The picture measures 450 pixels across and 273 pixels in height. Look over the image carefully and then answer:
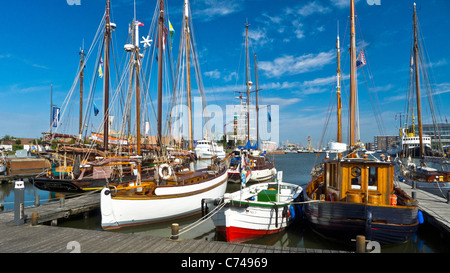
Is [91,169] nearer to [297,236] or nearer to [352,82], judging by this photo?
[297,236]

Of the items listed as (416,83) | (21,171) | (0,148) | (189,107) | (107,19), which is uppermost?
(107,19)

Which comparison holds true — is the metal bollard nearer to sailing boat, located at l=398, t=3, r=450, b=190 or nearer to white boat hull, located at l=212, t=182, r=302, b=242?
white boat hull, located at l=212, t=182, r=302, b=242

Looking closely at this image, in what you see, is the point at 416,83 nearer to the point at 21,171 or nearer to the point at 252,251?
the point at 252,251

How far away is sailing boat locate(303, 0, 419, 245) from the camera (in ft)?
32.1

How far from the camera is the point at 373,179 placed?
11211mm

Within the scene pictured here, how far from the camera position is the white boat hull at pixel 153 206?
40.6 feet

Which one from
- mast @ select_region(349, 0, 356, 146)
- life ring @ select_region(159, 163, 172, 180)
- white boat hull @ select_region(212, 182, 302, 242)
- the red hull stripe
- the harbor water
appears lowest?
the harbor water

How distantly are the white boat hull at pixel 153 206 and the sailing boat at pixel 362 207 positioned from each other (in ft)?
22.1

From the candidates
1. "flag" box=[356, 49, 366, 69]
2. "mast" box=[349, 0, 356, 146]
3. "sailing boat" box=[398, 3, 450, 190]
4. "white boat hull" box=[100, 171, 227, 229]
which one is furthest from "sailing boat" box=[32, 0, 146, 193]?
"sailing boat" box=[398, 3, 450, 190]

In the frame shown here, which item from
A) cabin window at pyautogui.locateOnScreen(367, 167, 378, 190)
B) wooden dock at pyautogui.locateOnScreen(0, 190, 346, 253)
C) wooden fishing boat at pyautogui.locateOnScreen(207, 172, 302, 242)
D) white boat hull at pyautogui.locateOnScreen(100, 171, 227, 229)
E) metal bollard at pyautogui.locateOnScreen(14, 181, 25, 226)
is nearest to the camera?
wooden dock at pyautogui.locateOnScreen(0, 190, 346, 253)

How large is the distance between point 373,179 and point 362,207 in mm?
1993
